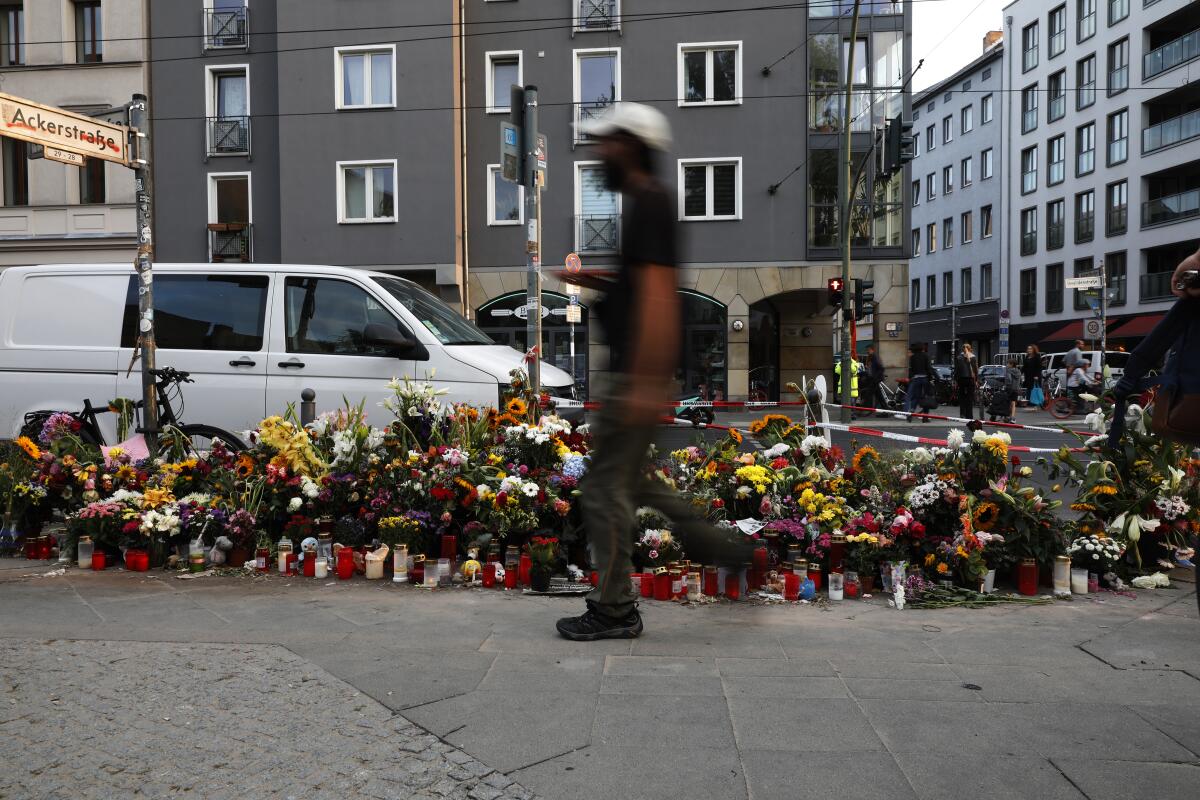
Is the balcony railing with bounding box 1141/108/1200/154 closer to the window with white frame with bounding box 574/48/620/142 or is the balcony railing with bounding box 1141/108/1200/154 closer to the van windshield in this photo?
the window with white frame with bounding box 574/48/620/142

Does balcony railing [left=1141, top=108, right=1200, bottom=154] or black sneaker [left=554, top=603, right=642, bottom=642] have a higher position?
balcony railing [left=1141, top=108, right=1200, bottom=154]

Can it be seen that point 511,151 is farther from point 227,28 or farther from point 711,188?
point 227,28

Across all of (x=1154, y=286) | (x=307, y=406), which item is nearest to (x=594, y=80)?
(x=307, y=406)

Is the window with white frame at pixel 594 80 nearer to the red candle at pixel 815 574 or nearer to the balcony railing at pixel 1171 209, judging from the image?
the red candle at pixel 815 574

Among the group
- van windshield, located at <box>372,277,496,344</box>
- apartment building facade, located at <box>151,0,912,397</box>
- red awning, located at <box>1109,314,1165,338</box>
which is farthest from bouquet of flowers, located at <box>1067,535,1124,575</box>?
red awning, located at <box>1109,314,1165,338</box>

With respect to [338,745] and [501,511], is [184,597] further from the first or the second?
[338,745]

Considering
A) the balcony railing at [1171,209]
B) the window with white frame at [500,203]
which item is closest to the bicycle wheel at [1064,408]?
the window with white frame at [500,203]

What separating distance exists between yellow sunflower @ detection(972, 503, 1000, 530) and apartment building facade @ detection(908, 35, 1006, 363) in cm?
4677

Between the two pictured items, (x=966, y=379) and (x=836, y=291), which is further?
(x=966, y=379)

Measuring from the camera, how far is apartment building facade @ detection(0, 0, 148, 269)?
86.2ft

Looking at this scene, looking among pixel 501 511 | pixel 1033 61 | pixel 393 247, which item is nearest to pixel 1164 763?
pixel 501 511

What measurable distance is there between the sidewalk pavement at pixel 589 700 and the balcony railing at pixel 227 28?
26.1 meters

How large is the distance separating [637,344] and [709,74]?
2549 centimetres

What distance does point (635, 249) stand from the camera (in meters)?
3.48
